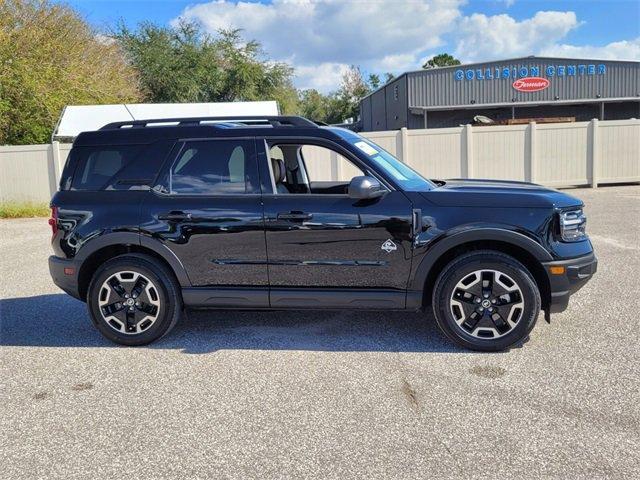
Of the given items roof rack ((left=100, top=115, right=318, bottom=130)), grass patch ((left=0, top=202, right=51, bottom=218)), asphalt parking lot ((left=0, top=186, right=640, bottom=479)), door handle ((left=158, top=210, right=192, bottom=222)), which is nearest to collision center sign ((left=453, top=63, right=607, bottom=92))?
grass patch ((left=0, top=202, right=51, bottom=218))

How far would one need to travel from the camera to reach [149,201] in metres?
4.90

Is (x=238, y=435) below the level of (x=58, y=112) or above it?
below

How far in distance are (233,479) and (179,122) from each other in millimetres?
3302

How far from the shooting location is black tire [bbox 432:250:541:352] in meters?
4.51

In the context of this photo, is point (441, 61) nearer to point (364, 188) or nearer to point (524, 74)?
point (524, 74)

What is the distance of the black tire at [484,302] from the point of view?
4.51m

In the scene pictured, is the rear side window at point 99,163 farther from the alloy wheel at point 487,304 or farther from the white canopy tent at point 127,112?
the white canopy tent at point 127,112

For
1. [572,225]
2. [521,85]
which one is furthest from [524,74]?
[572,225]

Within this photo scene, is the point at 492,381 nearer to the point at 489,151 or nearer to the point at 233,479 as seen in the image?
the point at 233,479

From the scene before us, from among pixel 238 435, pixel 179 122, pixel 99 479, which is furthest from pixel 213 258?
pixel 99 479

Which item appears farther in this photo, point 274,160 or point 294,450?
point 274,160

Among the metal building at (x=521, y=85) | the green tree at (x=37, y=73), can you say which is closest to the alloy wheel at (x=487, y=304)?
the green tree at (x=37, y=73)

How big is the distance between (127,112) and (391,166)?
13.4 m

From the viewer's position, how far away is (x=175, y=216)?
4.84m
